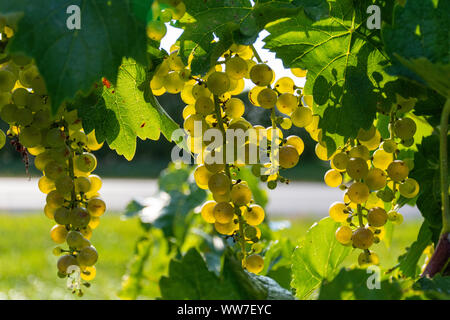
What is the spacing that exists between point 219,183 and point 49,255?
433 cm

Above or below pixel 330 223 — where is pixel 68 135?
above

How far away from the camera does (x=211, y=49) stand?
67 centimetres

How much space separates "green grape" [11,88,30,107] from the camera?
2.20ft

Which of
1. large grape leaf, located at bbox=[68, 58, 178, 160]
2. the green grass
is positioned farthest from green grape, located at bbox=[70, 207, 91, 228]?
the green grass

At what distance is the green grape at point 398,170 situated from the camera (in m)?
0.74

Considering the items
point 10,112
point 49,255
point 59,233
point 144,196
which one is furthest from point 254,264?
point 144,196

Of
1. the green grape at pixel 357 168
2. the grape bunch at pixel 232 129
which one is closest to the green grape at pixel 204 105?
the grape bunch at pixel 232 129

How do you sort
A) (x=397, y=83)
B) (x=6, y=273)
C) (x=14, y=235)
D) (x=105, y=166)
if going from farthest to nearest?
(x=105, y=166)
(x=14, y=235)
(x=6, y=273)
(x=397, y=83)

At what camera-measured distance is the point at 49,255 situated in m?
4.61

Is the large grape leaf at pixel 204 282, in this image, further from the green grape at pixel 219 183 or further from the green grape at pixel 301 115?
the green grape at pixel 301 115

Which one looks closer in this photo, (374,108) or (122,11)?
(122,11)

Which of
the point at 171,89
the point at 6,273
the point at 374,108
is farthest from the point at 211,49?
the point at 6,273

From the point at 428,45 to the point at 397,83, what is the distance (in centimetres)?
11

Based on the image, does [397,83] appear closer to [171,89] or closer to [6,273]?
[171,89]
